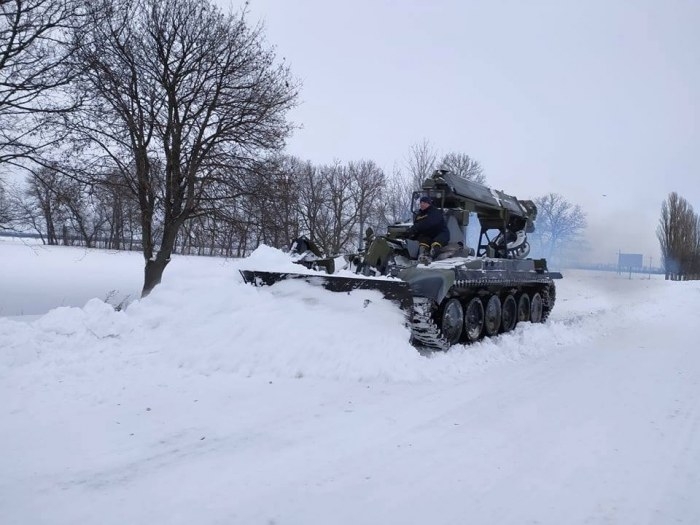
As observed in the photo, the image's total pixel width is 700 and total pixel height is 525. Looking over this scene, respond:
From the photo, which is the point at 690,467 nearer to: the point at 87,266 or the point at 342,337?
the point at 342,337

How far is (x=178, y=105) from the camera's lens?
1254 cm

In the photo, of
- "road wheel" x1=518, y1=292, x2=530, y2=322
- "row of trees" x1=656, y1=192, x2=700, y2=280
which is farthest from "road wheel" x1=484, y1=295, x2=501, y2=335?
"row of trees" x1=656, y1=192, x2=700, y2=280

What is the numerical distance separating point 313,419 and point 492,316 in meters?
5.64

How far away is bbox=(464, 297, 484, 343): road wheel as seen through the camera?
8.31 m

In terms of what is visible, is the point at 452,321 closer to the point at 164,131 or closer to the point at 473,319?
the point at 473,319

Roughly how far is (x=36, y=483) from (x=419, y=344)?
5.20m

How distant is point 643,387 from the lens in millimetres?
5984

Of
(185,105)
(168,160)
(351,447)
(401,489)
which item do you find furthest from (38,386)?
(185,105)

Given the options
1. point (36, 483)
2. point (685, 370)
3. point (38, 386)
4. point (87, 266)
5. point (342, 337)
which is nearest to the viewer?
point (36, 483)

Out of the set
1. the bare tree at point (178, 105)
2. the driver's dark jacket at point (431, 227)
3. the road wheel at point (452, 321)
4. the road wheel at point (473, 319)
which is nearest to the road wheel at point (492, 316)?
the road wheel at point (473, 319)

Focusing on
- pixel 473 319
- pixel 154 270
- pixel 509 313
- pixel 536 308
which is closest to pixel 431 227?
pixel 473 319

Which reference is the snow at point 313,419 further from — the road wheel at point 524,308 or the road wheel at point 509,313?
the road wheel at point 524,308

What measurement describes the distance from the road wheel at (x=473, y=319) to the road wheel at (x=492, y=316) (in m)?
0.27

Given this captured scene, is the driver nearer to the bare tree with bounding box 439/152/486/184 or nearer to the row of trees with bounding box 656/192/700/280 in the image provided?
the bare tree with bounding box 439/152/486/184
